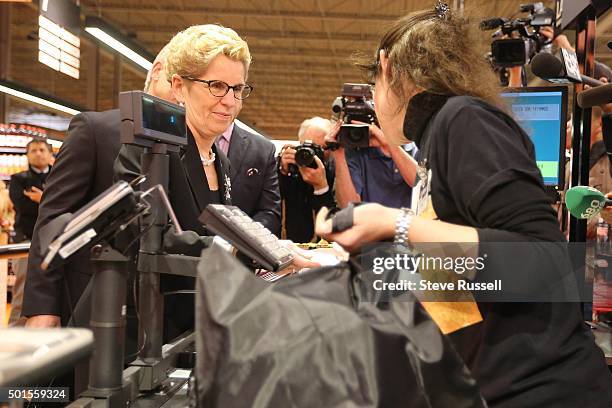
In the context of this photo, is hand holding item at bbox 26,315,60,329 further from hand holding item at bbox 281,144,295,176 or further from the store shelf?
the store shelf

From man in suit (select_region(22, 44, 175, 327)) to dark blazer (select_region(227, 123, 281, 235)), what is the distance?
683 millimetres

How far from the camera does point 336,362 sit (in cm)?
86

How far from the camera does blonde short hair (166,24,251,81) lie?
6.02 ft

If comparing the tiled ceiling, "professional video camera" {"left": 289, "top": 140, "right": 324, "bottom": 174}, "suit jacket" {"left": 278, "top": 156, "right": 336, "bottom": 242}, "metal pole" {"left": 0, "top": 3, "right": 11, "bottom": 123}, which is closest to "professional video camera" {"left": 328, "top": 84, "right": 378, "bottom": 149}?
"professional video camera" {"left": 289, "top": 140, "right": 324, "bottom": 174}

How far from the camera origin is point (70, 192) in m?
1.80

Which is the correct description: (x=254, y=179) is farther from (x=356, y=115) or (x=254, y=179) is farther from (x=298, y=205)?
(x=298, y=205)

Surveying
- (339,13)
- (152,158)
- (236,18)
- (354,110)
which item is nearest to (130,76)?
(236,18)

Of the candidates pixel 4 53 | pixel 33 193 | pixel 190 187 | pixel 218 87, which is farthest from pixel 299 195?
pixel 4 53

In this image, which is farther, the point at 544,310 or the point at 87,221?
the point at 544,310

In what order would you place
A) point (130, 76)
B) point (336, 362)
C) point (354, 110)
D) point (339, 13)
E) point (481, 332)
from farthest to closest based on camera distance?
point (130, 76) < point (339, 13) < point (354, 110) < point (481, 332) < point (336, 362)

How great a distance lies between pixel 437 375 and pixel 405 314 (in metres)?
0.10

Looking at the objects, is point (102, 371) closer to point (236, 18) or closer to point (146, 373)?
point (146, 373)

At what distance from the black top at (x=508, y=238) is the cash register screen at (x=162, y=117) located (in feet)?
1.65

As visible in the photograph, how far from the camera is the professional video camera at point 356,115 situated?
2809mm
